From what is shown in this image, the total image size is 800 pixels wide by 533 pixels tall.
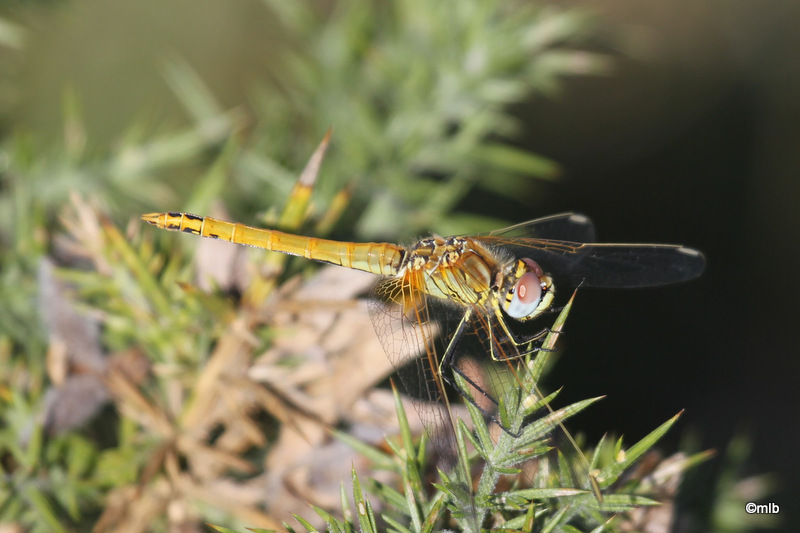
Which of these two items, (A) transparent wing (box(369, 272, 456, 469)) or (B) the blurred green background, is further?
(B) the blurred green background

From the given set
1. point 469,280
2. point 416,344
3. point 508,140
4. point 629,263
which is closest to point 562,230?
point 629,263

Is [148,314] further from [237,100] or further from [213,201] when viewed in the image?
[237,100]

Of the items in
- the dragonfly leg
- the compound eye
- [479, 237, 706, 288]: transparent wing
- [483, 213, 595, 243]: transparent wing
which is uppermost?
[483, 213, 595, 243]: transparent wing

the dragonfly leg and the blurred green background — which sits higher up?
the blurred green background

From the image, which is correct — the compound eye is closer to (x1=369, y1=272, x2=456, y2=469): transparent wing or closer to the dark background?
(x1=369, y1=272, x2=456, y2=469): transparent wing

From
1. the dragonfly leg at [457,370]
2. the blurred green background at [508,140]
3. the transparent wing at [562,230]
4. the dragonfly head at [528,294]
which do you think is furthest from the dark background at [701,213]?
the dragonfly leg at [457,370]

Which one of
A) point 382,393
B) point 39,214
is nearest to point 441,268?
point 382,393

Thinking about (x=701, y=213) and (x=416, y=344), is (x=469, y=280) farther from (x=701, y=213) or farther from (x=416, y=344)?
(x=701, y=213)

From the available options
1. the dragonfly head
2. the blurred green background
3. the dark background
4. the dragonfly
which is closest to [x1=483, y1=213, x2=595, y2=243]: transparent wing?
the dragonfly
